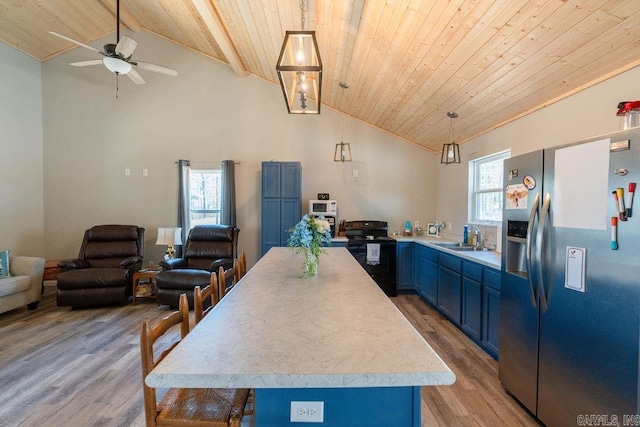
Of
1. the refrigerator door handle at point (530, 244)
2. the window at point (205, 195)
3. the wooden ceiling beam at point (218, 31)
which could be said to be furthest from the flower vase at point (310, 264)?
the window at point (205, 195)

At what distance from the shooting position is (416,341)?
3.24ft

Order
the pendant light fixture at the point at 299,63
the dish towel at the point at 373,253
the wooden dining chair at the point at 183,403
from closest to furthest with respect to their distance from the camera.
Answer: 1. the wooden dining chair at the point at 183,403
2. the pendant light fixture at the point at 299,63
3. the dish towel at the point at 373,253

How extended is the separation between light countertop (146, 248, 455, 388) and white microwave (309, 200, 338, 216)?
3.23 m

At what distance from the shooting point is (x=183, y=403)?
3.98ft

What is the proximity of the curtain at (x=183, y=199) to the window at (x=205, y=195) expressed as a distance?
0.16 m

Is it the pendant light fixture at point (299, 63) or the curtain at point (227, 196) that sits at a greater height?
the pendant light fixture at point (299, 63)

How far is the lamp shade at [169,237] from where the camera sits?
14.7 ft

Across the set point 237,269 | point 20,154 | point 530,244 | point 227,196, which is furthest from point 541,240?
point 20,154

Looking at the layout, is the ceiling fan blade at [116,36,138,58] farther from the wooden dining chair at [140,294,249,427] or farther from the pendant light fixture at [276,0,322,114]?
the wooden dining chair at [140,294,249,427]

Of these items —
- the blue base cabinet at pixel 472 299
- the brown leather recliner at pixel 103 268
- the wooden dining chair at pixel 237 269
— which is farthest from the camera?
the brown leather recliner at pixel 103 268

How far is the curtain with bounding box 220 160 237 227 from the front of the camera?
4.83 m
